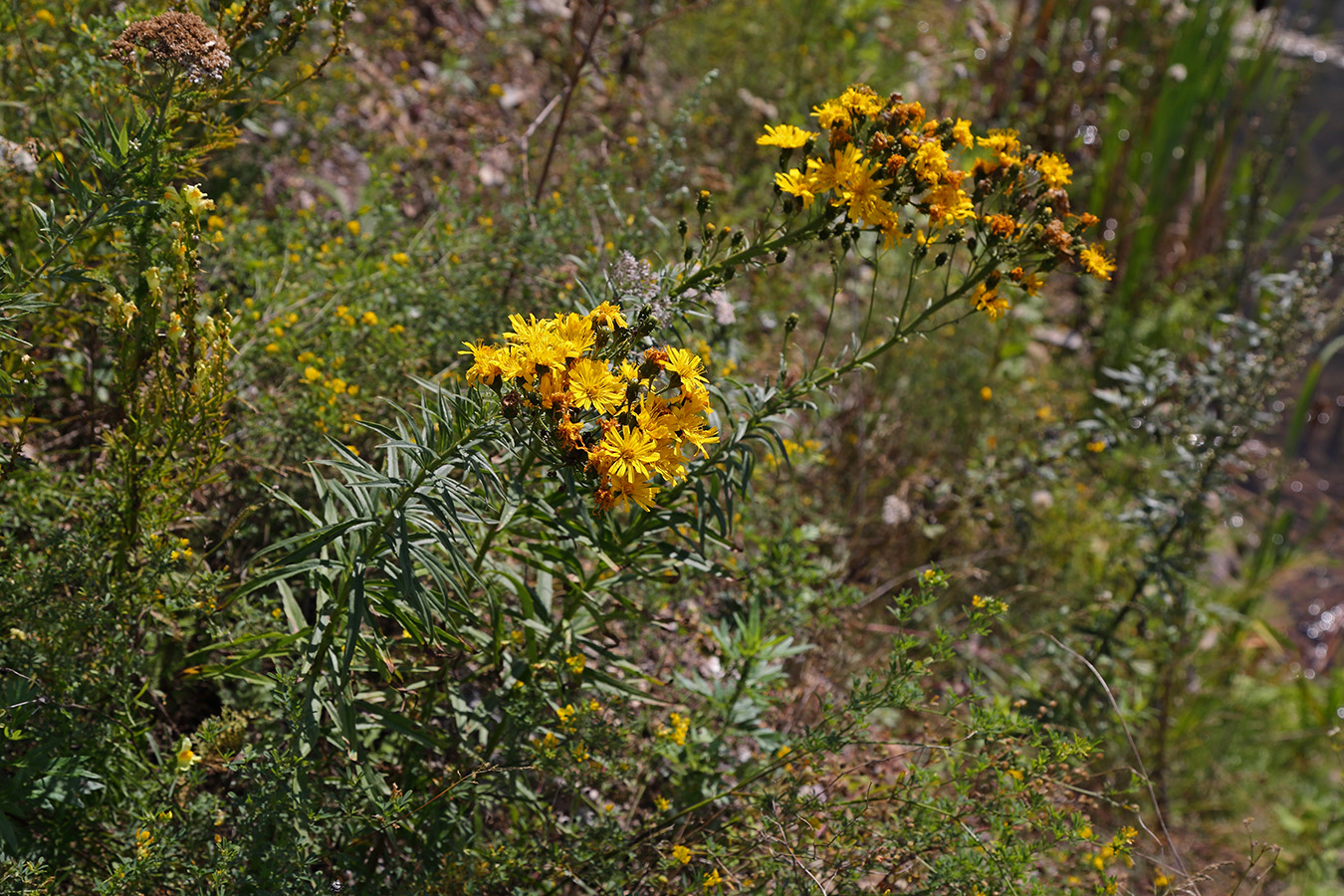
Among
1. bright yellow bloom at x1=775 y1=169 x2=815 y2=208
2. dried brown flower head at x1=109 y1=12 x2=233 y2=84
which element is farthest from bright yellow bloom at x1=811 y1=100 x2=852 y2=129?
dried brown flower head at x1=109 y1=12 x2=233 y2=84

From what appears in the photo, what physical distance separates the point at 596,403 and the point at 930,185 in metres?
1.00

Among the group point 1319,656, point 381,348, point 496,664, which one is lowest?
point 1319,656

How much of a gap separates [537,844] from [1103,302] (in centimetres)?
508

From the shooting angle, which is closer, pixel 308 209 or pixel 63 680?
pixel 63 680

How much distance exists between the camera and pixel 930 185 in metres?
2.18

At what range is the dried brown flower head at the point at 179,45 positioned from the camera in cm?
184

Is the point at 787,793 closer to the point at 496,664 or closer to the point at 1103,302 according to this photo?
the point at 496,664

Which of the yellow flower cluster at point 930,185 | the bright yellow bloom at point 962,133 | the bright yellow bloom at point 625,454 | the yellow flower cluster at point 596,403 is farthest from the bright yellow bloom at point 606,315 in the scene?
the bright yellow bloom at point 962,133

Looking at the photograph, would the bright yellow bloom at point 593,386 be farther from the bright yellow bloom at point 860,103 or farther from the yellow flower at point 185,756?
the yellow flower at point 185,756

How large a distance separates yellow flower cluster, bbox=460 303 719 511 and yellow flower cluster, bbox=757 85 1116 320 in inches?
22.6

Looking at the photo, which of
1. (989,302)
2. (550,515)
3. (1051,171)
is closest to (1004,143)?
(1051,171)

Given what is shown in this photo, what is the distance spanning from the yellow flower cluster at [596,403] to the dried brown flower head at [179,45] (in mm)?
809

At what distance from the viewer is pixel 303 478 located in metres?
2.64

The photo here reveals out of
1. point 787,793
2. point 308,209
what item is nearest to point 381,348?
point 308,209
